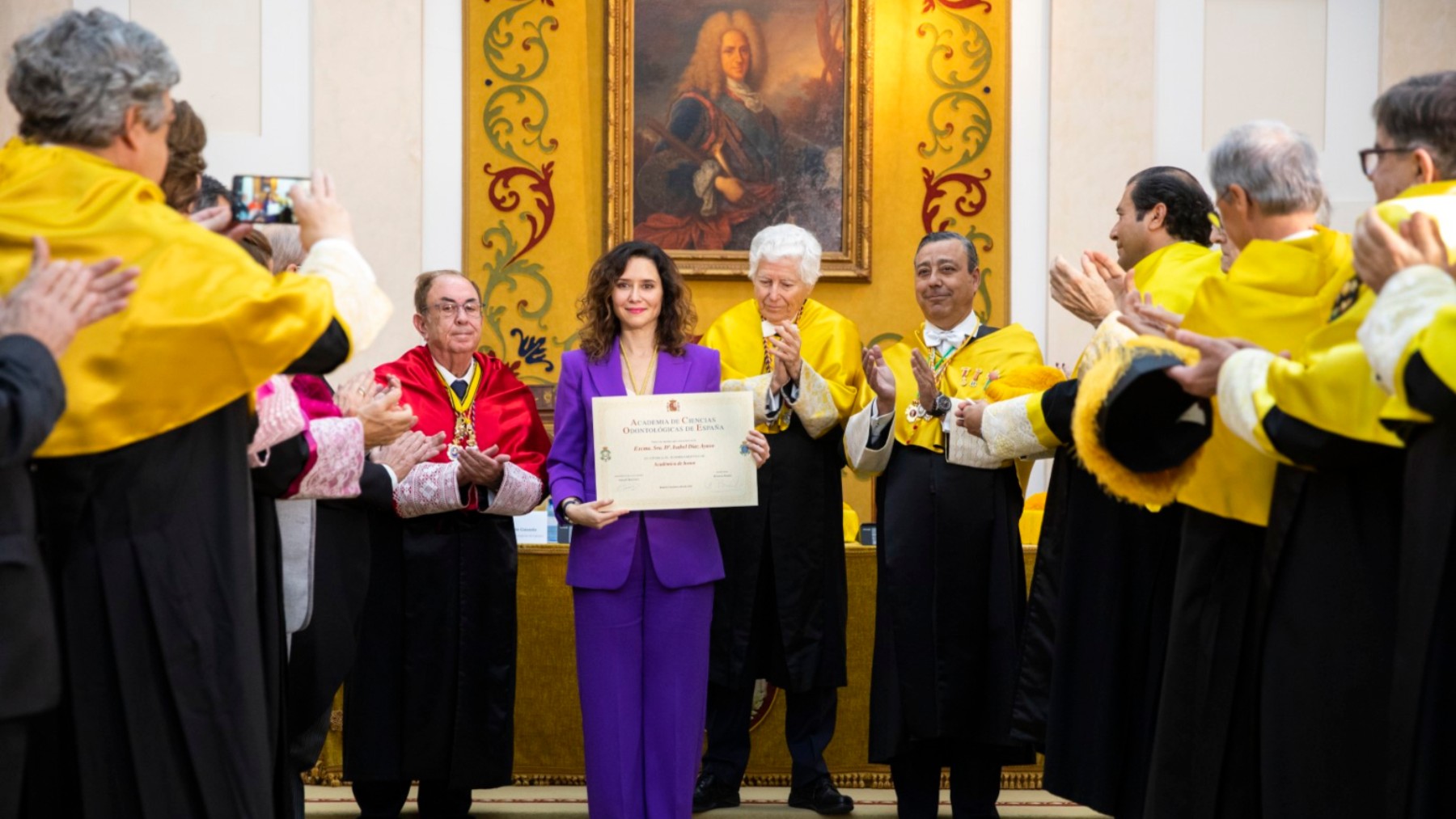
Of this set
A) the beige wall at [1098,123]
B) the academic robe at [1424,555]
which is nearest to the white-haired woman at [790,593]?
the beige wall at [1098,123]

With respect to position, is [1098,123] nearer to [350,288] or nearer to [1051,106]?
[1051,106]

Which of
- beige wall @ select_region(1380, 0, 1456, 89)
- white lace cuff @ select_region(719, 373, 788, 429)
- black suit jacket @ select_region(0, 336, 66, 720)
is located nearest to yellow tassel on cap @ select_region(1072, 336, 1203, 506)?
black suit jacket @ select_region(0, 336, 66, 720)

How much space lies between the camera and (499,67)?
6.91 meters

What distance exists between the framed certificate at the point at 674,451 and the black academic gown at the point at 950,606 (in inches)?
31.2

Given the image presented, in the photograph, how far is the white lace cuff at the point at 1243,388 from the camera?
2703 mm

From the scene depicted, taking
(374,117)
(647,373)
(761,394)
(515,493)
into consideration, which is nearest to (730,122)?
(374,117)

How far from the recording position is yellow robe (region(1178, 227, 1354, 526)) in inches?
115

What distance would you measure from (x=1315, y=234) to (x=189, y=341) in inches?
86.3

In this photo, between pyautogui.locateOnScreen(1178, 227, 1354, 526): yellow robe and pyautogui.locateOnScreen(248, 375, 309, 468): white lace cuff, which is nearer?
pyautogui.locateOnScreen(1178, 227, 1354, 526): yellow robe

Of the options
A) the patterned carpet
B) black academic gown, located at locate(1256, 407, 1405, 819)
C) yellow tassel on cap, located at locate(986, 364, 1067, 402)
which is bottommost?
the patterned carpet

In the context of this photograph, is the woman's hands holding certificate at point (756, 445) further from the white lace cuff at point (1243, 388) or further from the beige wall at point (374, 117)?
the beige wall at point (374, 117)

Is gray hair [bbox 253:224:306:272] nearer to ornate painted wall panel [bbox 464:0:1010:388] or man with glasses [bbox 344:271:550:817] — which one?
man with glasses [bbox 344:271:550:817]

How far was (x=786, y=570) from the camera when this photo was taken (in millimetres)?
5211

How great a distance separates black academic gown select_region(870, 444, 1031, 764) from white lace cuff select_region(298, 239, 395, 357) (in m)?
2.55
